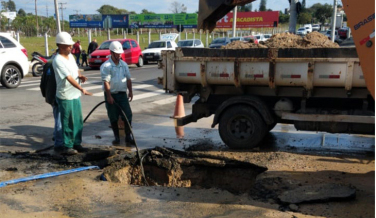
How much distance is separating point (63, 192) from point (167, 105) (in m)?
7.83

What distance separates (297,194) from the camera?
4.93 m

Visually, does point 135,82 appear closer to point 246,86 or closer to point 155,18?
point 246,86

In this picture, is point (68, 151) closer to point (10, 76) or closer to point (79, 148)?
point (79, 148)

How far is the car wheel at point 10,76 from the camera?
15.2 meters

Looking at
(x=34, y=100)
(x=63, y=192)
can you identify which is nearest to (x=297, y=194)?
(x=63, y=192)

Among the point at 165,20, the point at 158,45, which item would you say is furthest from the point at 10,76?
the point at 165,20

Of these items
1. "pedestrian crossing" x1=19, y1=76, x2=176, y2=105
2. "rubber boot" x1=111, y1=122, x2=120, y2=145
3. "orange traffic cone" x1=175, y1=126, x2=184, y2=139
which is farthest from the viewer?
"pedestrian crossing" x1=19, y1=76, x2=176, y2=105

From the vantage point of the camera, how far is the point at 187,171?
6.55 meters

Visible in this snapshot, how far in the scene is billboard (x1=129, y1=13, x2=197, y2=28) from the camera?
46.5 m

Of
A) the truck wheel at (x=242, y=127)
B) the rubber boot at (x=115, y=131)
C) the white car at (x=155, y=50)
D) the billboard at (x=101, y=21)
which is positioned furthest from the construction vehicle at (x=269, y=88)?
the billboard at (x=101, y=21)

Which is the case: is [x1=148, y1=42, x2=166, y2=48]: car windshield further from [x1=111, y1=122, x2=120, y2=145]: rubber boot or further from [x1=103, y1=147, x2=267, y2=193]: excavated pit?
[x1=103, y1=147, x2=267, y2=193]: excavated pit

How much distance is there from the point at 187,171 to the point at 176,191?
4.35 feet

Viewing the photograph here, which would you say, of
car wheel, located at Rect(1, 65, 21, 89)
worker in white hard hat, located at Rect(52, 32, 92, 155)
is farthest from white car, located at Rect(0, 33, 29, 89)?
worker in white hard hat, located at Rect(52, 32, 92, 155)

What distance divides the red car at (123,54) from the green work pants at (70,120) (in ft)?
57.3
